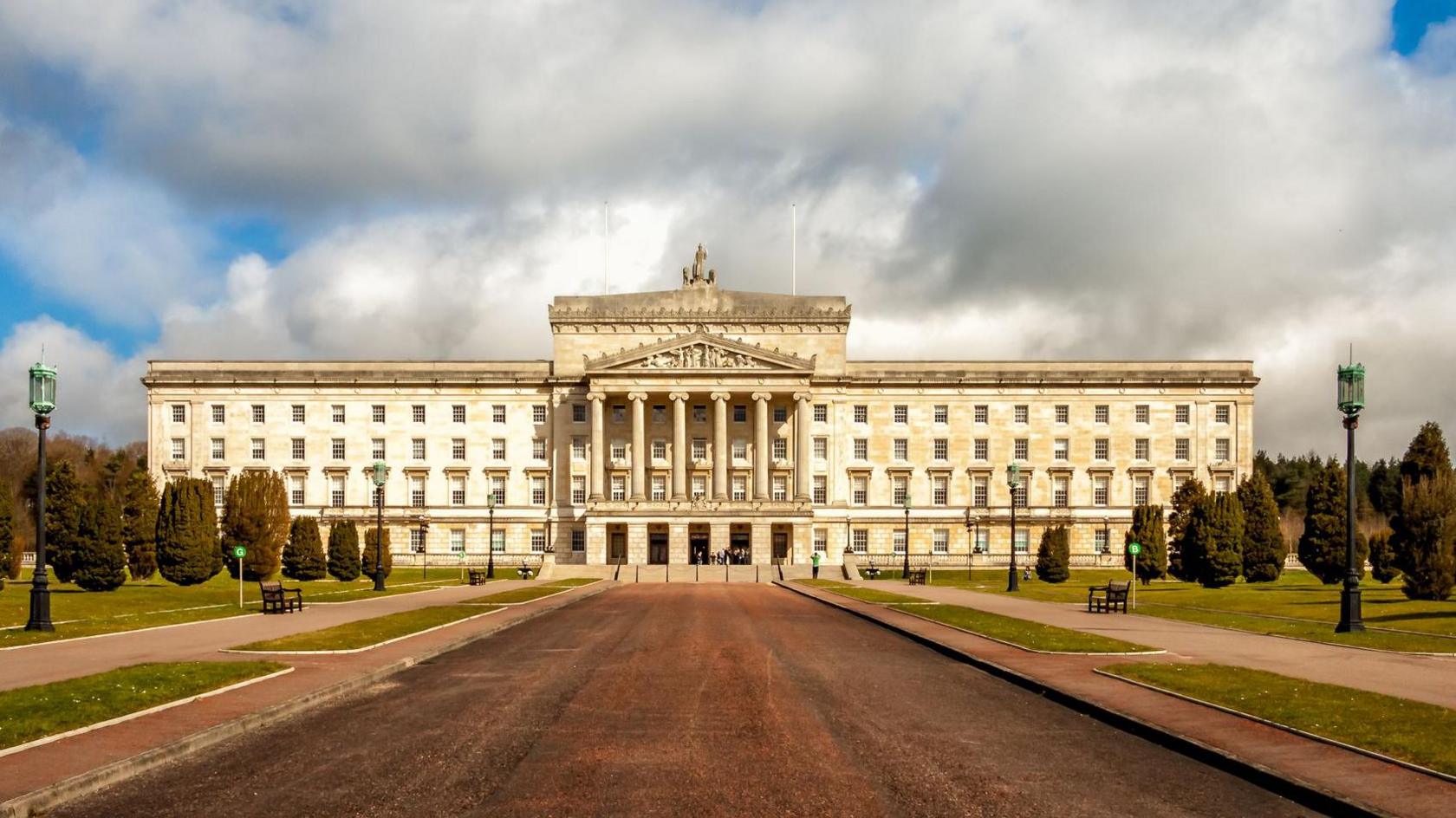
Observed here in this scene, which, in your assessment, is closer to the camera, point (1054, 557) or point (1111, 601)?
point (1111, 601)

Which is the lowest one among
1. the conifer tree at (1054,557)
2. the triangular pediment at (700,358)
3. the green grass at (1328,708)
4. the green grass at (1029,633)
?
the conifer tree at (1054,557)

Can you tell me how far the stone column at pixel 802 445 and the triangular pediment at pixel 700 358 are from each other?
2.88m

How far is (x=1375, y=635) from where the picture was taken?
1203 inches

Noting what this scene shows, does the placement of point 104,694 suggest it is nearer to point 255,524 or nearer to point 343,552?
point 255,524

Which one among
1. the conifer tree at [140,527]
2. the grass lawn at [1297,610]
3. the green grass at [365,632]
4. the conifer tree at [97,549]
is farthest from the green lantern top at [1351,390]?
the conifer tree at [140,527]

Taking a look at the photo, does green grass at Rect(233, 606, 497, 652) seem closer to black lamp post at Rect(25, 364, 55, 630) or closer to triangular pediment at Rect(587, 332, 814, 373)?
black lamp post at Rect(25, 364, 55, 630)

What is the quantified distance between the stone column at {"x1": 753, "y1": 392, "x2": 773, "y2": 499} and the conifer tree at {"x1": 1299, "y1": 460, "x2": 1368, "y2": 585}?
45.5m

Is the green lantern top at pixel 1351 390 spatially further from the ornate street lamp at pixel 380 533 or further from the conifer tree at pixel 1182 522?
the ornate street lamp at pixel 380 533

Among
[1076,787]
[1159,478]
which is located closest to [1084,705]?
[1076,787]

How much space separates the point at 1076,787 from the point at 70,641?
25.6 metres

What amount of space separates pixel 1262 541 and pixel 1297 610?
29060mm

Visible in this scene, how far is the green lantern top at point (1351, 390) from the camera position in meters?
34.4

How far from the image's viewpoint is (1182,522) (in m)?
75.1

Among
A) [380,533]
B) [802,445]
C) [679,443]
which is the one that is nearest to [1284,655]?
[380,533]
